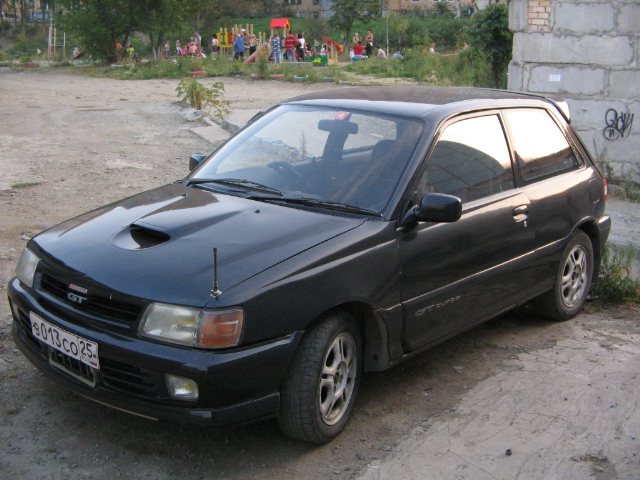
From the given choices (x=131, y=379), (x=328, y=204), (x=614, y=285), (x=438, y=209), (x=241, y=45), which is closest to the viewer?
(x=131, y=379)

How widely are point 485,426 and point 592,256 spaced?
227cm

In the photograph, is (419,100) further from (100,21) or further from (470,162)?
(100,21)

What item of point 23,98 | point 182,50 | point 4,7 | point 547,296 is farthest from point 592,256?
point 4,7

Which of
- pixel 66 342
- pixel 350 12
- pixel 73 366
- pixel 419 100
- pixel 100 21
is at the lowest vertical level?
pixel 73 366

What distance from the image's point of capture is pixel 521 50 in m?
10.7

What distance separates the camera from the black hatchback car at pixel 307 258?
3262 mm

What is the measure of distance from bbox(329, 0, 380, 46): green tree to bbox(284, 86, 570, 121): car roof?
51667 millimetres

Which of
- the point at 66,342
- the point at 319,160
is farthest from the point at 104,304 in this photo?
the point at 319,160

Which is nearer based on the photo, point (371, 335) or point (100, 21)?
point (371, 335)

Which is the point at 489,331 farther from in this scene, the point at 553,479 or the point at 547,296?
the point at 553,479

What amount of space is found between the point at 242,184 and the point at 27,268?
48.9 inches

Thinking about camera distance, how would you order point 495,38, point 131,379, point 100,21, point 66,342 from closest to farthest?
1. point 131,379
2. point 66,342
3. point 495,38
4. point 100,21

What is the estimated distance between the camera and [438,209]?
12.7 ft

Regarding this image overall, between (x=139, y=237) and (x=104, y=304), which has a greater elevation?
(x=139, y=237)
